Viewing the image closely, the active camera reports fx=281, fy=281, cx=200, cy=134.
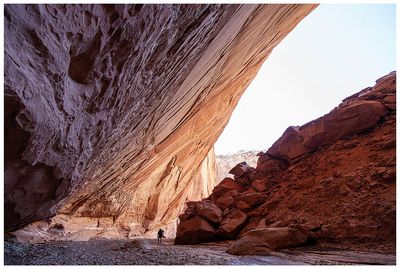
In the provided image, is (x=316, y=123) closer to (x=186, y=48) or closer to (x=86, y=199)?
(x=186, y=48)

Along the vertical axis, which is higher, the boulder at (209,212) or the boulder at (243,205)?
the boulder at (243,205)

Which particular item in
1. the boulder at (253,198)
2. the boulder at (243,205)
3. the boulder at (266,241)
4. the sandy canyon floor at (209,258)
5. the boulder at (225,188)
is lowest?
the sandy canyon floor at (209,258)

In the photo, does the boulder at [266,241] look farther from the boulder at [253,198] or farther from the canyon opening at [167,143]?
the boulder at [253,198]

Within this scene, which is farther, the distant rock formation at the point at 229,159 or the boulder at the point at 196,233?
the distant rock formation at the point at 229,159

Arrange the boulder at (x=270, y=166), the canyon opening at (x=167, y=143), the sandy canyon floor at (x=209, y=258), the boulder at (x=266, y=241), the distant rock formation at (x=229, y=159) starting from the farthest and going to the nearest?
the distant rock formation at (x=229, y=159) < the boulder at (x=270, y=166) < the boulder at (x=266, y=241) < the sandy canyon floor at (x=209, y=258) < the canyon opening at (x=167, y=143)

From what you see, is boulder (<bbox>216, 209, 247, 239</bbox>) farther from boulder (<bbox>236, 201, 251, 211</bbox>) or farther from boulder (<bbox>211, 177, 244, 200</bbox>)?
boulder (<bbox>211, 177, 244, 200</bbox>)

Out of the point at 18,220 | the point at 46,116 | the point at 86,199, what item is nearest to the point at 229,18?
the point at 46,116

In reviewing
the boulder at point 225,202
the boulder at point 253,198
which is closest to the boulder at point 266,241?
the boulder at point 253,198

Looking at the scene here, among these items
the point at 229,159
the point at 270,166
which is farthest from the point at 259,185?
the point at 229,159
